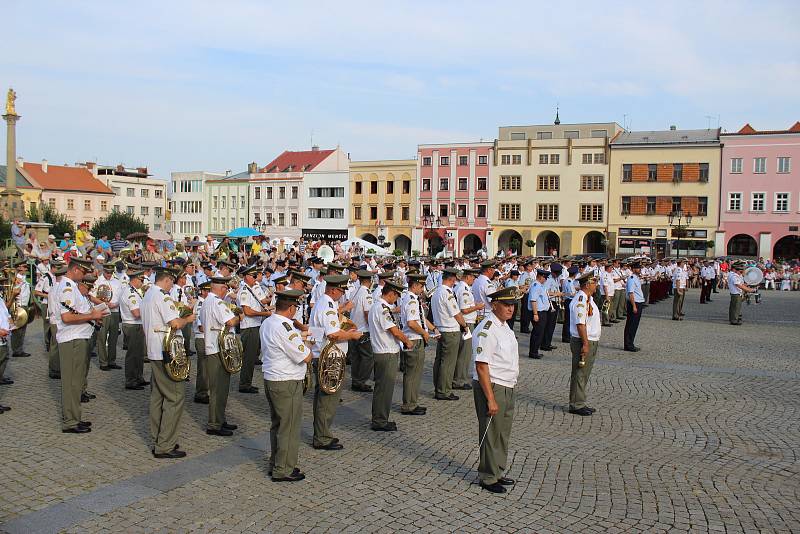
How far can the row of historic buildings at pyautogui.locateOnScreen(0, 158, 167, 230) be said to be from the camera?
276 ft

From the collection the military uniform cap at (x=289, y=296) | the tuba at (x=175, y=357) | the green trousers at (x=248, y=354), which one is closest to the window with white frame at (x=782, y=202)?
the green trousers at (x=248, y=354)

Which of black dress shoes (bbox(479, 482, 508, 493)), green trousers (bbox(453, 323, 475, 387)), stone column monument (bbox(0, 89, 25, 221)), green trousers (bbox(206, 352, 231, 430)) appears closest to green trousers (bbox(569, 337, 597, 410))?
green trousers (bbox(453, 323, 475, 387))

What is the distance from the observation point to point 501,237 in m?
67.4

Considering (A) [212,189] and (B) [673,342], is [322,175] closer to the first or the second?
(A) [212,189]

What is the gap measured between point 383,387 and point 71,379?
4182 millimetres

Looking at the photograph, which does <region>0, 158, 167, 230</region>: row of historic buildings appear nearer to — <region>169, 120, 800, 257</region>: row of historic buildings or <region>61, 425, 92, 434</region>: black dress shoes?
<region>169, 120, 800, 257</region>: row of historic buildings

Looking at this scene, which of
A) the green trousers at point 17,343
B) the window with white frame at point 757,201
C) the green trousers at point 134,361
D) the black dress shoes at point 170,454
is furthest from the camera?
the window with white frame at point 757,201

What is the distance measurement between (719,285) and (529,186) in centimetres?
2405

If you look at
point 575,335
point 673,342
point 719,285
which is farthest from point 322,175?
point 575,335

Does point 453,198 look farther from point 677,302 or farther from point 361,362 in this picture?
point 361,362

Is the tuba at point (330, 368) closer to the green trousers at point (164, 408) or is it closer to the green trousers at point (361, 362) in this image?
the green trousers at point (164, 408)

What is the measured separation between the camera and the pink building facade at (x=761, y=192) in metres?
56.7

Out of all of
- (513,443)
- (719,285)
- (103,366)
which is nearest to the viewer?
(513,443)

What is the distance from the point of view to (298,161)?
8031 centimetres
